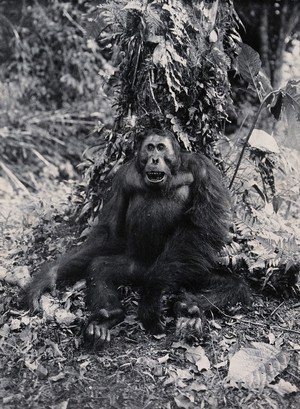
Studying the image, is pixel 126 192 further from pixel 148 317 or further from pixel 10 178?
pixel 10 178

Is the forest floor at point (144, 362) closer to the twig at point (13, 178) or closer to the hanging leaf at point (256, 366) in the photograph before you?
the hanging leaf at point (256, 366)

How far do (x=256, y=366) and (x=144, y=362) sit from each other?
722 millimetres

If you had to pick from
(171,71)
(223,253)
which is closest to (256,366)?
(223,253)

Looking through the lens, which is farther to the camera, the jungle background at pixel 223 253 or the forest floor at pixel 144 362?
the jungle background at pixel 223 253

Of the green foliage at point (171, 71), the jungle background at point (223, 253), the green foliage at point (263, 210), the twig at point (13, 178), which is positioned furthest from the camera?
the twig at point (13, 178)

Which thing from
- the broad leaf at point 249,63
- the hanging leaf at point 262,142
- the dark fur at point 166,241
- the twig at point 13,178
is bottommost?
the twig at point 13,178

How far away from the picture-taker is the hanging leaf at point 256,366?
317 cm

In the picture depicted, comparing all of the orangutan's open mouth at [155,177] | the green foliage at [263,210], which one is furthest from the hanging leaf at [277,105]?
the orangutan's open mouth at [155,177]

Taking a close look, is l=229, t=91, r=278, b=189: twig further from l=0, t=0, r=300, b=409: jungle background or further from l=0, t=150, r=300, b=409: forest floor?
l=0, t=150, r=300, b=409: forest floor

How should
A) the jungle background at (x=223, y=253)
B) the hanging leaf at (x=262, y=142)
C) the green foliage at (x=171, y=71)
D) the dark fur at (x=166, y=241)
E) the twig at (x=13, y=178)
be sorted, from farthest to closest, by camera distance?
the twig at (x=13, y=178), the hanging leaf at (x=262, y=142), the green foliage at (x=171, y=71), the dark fur at (x=166, y=241), the jungle background at (x=223, y=253)

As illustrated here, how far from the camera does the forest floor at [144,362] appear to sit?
3074 mm

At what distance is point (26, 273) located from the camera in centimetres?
461

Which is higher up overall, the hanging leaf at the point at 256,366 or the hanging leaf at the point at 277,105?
the hanging leaf at the point at 277,105

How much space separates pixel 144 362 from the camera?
3.36 metres
